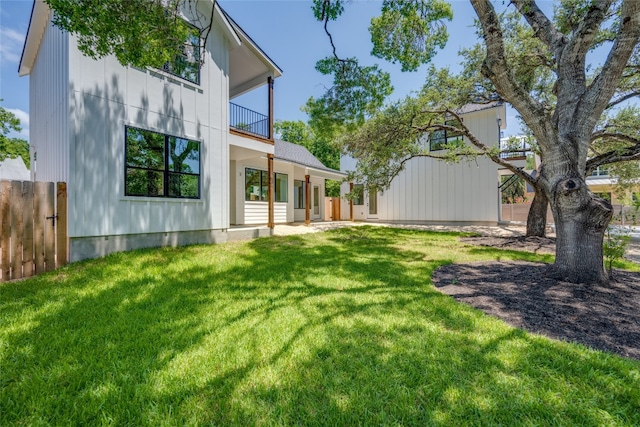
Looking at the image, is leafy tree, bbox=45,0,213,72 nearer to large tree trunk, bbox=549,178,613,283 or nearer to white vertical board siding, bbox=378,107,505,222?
large tree trunk, bbox=549,178,613,283

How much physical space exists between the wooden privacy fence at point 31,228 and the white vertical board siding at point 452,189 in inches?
609

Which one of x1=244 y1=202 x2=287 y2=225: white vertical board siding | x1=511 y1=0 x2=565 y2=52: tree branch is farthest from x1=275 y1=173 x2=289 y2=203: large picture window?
x1=511 y1=0 x2=565 y2=52: tree branch

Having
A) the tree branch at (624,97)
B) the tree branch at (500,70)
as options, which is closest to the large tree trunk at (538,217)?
the tree branch at (624,97)

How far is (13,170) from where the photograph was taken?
2030cm

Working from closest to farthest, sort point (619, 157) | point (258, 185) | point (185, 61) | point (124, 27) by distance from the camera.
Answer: point (124, 27), point (185, 61), point (619, 157), point (258, 185)

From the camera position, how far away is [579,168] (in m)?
4.26

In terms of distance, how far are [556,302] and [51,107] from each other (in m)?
11.3

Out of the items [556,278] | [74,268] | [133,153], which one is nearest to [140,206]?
[133,153]

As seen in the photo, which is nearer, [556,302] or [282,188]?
[556,302]

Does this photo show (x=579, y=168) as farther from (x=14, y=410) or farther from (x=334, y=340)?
(x=14, y=410)

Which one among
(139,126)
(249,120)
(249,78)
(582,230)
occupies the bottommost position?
(582,230)

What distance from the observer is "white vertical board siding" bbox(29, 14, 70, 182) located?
5.79m

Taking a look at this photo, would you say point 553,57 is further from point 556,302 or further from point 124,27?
point 124,27

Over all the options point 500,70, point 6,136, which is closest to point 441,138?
point 500,70
